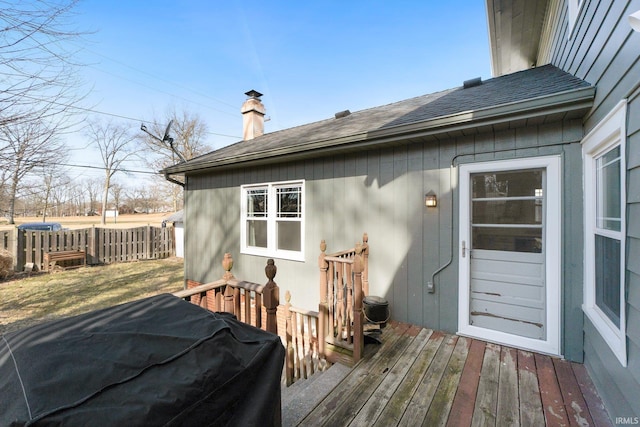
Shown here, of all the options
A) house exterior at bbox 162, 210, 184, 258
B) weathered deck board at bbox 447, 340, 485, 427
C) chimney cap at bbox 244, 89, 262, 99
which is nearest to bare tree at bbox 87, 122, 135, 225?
house exterior at bbox 162, 210, 184, 258

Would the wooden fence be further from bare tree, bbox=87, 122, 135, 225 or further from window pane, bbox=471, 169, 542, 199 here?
window pane, bbox=471, 169, 542, 199

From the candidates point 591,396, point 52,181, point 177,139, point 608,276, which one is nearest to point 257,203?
point 608,276

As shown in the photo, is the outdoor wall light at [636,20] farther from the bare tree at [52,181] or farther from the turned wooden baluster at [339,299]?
the bare tree at [52,181]

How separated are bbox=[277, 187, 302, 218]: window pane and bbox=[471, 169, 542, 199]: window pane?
273 cm

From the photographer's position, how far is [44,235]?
30.2 ft

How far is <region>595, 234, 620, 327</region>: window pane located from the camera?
6.59 ft

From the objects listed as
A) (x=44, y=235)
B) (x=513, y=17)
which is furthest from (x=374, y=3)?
(x=44, y=235)

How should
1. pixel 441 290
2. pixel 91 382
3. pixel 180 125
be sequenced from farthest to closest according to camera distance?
pixel 180 125 → pixel 441 290 → pixel 91 382

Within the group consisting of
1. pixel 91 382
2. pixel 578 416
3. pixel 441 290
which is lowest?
pixel 578 416

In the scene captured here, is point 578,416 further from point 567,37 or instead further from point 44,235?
point 44,235

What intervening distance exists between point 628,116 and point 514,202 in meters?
1.52

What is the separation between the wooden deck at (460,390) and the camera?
1.97 meters

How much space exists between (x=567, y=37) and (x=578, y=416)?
12.8 ft

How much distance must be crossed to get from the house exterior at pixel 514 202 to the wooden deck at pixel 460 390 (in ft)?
0.71
